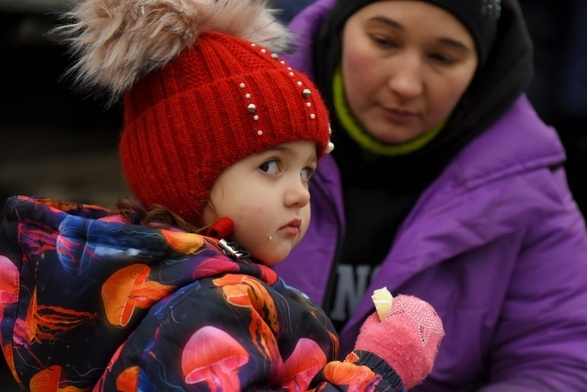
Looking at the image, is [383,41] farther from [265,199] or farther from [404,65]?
[265,199]

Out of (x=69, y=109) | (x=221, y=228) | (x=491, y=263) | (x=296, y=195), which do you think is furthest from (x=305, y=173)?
(x=69, y=109)

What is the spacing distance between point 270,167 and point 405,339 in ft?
1.06

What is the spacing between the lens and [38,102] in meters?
3.73

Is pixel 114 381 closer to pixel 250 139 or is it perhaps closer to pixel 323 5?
pixel 250 139

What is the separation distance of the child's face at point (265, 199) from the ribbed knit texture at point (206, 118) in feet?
0.06

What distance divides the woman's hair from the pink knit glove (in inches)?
11.7

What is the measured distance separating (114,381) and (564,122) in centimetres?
198

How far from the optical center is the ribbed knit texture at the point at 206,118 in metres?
1.31

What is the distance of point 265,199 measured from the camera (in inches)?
51.5

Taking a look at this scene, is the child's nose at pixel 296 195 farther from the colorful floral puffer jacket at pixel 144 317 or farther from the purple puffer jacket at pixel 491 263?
the purple puffer jacket at pixel 491 263

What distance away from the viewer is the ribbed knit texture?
131 centimetres

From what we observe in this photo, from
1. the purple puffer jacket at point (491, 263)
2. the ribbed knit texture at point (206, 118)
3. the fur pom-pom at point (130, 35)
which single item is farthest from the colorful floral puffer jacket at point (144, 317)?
the purple puffer jacket at point (491, 263)

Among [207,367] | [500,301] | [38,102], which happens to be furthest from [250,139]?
[38,102]

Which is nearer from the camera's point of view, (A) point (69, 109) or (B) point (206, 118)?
(B) point (206, 118)
